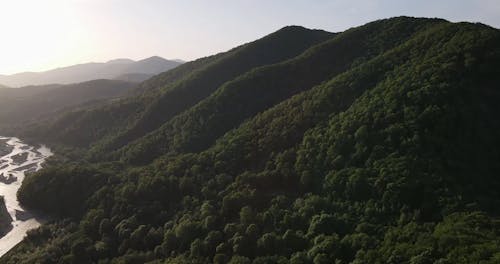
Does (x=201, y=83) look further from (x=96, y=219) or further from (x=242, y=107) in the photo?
(x=96, y=219)

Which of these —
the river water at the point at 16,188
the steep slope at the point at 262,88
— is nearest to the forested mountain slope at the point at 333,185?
the river water at the point at 16,188

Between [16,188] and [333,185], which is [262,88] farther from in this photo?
[16,188]

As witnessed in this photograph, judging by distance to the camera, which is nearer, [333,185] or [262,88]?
[333,185]

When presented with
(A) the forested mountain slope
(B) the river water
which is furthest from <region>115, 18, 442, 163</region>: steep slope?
(B) the river water

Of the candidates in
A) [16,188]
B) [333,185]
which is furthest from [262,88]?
[16,188]

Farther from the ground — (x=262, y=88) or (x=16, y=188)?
(x=262, y=88)

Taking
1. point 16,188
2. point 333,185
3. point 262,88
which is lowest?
point 16,188

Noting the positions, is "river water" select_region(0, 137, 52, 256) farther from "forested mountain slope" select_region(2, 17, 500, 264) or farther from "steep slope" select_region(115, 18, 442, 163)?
A: "steep slope" select_region(115, 18, 442, 163)

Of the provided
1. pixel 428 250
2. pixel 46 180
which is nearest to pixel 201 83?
pixel 46 180
